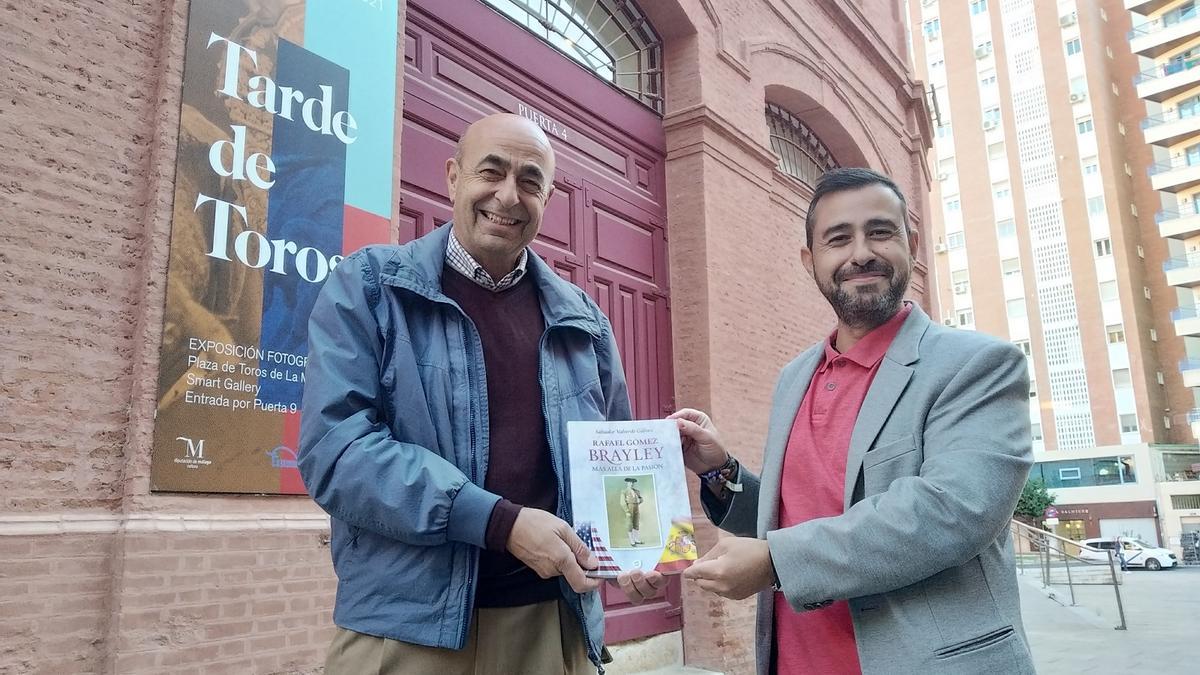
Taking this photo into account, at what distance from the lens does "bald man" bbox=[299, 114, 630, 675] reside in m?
1.68

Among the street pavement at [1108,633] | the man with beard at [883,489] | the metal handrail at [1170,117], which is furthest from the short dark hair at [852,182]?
the metal handrail at [1170,117]

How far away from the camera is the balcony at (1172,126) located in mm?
45719

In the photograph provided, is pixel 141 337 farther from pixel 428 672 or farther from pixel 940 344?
pixel 940 344

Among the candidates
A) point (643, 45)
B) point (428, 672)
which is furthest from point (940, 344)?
point (643, 45)

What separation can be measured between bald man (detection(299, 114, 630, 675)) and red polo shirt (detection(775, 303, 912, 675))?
1.58 ft

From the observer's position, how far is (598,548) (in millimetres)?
1832

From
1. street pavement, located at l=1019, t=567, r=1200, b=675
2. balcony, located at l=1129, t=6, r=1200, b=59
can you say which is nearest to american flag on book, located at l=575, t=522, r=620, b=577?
street pavement, located at l=1019, t=567, r=1200, b=675

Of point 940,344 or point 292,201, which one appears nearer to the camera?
point 940,344

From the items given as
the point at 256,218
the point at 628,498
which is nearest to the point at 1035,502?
the point at 256,218

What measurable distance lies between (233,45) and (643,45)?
4.91 m

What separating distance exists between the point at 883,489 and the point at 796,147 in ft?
32.8

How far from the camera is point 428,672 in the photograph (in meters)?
1.73

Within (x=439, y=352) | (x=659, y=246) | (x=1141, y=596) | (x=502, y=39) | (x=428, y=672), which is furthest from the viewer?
(x=1141, y=596)

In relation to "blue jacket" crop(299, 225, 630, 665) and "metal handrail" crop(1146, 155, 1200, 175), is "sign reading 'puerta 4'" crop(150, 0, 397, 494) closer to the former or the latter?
"blue jacket" crop(299, 225, 630, 665)
